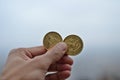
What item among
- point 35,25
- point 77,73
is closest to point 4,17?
point 35,25

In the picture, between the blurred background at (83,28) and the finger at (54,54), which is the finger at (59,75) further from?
the blurred background at (83,28)

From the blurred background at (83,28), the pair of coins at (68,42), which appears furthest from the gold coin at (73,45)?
the blurred background at (83,28)

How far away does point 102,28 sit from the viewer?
3.68 ft

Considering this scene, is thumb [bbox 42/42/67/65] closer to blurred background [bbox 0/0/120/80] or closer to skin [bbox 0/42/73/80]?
skin [bbox 0/42/73/80]

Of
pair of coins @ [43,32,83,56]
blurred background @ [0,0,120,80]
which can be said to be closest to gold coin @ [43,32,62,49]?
pair of coins @ [43,32,83,56]

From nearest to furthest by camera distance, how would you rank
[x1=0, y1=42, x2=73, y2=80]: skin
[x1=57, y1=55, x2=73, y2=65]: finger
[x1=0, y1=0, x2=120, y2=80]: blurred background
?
1. [x1=0, y1=42, x2=73, y2=80]: skin
2. [x1=57, y1=55, x2=73, y2=65]: finger
3. [x1=0, y1=0, x2=120, y2=80]: blurred background

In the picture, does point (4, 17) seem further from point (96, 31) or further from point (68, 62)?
point (68, 62)

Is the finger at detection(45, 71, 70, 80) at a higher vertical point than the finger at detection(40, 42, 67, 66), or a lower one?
lower

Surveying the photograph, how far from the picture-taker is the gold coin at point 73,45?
0.73m

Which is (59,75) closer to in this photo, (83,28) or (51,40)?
(51,40)

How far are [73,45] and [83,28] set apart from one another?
0.38 m

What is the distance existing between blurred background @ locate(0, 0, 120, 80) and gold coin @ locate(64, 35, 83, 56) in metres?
0.34

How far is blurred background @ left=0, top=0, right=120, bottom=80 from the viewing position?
43.6 inches

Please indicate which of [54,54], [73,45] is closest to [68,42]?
[73,45]
